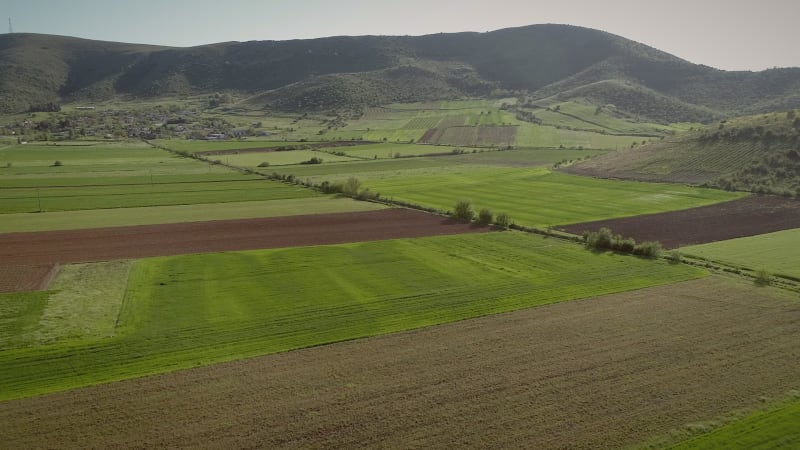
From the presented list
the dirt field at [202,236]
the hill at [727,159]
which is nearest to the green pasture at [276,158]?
the hill at [727,159]

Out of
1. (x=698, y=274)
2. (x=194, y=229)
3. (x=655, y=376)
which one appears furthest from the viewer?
(x=194, y=229)

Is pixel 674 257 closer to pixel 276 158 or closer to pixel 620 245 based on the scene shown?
pixel 620 245

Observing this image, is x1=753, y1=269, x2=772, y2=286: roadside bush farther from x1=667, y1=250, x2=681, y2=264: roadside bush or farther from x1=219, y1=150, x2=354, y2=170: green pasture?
→ x1=219, y1=150, x2=354, y2=170: green pasture

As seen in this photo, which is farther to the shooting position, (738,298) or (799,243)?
(799,243)

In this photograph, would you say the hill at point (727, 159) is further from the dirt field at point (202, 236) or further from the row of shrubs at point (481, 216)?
the dirt field at point (202, 236)

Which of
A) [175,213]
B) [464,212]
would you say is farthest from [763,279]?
[175,213]

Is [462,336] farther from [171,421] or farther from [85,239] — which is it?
[85,239]

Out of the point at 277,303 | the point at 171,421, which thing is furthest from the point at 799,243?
the point at 171,421
